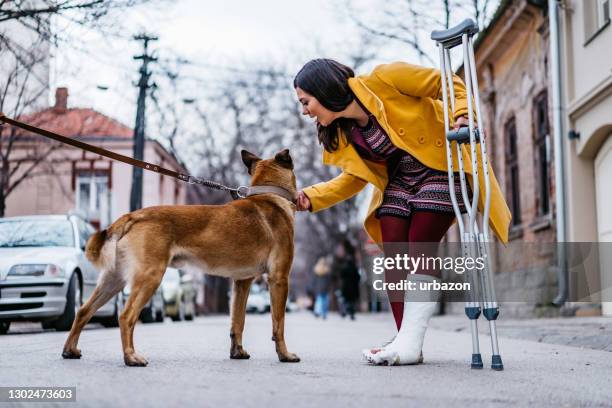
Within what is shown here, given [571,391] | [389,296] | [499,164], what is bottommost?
[571,391]

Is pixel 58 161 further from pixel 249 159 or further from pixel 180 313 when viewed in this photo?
pixel 249 159

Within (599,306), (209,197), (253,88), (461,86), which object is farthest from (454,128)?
(209,197)

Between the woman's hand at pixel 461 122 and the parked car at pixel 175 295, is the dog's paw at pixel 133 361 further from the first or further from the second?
the parked car at pixel 175 295

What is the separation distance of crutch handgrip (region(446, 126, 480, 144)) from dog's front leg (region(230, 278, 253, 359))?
1779 millimetres

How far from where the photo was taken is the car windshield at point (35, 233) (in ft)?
41.5

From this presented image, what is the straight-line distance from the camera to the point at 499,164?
22.4 meters

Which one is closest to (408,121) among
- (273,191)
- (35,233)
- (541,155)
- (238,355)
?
(273,191)

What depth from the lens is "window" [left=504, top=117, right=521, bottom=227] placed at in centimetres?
2112

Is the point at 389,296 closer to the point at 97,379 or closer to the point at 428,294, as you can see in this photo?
the point at 428,294

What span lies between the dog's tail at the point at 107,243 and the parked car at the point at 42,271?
21.4 feet

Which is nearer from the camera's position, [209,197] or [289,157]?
[289,157]

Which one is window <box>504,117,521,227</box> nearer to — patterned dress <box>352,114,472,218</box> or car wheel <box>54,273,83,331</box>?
car wheel <box>54,273,83,331</box>

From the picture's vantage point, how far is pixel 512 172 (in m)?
21.5

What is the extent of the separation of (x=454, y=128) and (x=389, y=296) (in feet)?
3.93
